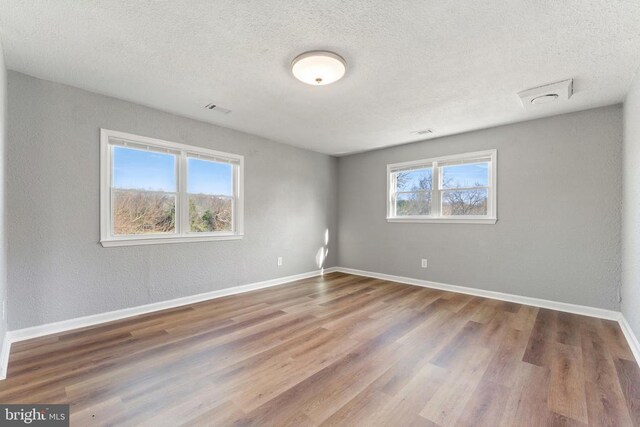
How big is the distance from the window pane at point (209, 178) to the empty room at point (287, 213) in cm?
4

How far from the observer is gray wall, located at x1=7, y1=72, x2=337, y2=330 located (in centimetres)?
257

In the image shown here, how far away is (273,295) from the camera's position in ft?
13.3

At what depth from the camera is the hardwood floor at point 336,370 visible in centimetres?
162

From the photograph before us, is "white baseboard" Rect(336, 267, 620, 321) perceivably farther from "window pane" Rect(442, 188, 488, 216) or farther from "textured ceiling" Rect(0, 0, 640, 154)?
"textured ceiling" Rect(0, 0, 640, 154)

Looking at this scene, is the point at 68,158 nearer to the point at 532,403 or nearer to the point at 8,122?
the point at 8,122

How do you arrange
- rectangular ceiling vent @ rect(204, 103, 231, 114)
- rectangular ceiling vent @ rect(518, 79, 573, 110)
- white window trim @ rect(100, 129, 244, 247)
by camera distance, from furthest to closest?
rectangular ceiling vent @ rect(204, 103, 231, 114) < white window trim @ rect(100, 129, 244, 247) < rectangular ceiling vent @ rect(518, 79, 573, 110)

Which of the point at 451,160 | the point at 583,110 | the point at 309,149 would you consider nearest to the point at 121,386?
the point at 309,149

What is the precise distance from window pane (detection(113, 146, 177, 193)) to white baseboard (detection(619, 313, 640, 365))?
4.95m

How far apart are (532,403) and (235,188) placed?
4.00 meters

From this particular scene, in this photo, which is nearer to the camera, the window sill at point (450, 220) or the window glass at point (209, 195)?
the window glass at point (209, 195)

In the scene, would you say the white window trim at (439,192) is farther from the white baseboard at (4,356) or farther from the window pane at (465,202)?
the white baseboard at (4,356)

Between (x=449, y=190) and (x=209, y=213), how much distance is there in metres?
3.77

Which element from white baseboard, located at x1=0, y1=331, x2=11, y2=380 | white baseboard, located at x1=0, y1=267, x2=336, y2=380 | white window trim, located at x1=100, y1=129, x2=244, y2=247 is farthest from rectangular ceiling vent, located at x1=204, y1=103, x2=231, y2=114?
white baseboard, located at x1=0, y1=331, x2=11, y2=380

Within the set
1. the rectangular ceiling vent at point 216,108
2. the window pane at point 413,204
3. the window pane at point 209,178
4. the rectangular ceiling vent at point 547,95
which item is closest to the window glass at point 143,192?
the window pane at point 209,178
